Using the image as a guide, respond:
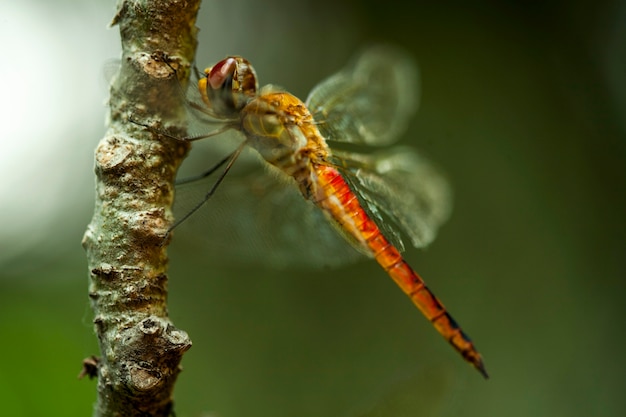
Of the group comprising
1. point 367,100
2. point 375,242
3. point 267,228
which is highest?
point 367,100

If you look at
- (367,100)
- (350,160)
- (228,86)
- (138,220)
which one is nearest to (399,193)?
(350,160)

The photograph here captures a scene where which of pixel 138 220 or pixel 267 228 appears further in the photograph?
pixel 267 228

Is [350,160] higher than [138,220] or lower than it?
higher

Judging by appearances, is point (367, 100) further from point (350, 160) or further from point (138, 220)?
point (138, 220)

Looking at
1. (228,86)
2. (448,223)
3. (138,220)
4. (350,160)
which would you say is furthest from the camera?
(448,223)

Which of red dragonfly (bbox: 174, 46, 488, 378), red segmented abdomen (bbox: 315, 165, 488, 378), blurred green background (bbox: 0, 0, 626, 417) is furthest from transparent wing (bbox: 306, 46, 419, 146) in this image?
blurred green background (bbox: 0, 0, 626, 417)

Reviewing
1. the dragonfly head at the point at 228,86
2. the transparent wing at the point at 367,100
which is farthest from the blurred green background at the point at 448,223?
the dragonfly head at the point at 228,86
